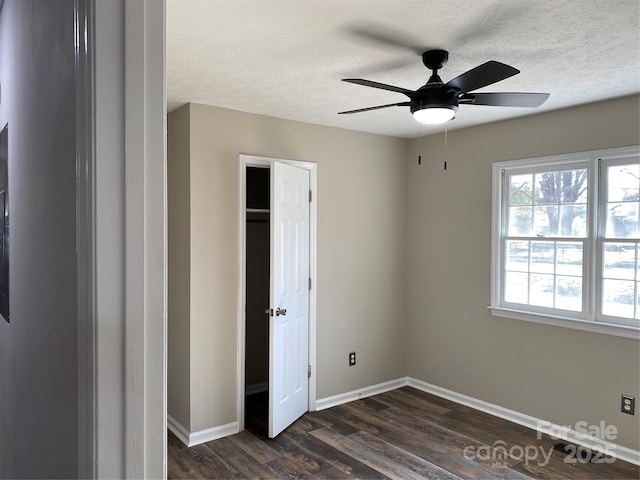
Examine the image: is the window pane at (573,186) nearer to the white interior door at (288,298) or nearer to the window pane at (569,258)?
the window pane at (569,258)

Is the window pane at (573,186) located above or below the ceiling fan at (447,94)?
below

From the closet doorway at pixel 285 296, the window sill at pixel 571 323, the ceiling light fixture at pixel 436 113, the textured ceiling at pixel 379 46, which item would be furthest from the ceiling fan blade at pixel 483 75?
the window sill at pixel 571 323

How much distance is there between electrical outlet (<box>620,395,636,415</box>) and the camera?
3287 mm

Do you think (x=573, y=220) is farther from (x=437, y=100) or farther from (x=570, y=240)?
(x=437, y=100)

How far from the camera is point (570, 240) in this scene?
3666 mm

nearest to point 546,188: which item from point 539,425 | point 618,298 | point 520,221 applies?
point 520,221

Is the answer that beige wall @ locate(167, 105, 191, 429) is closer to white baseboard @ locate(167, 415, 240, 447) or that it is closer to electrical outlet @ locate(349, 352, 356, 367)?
white baseboard @ locate(167, 415, 240, 447)

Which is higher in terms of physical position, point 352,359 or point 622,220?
point 622,220

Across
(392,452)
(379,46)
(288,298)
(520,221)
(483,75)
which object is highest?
(379,46)

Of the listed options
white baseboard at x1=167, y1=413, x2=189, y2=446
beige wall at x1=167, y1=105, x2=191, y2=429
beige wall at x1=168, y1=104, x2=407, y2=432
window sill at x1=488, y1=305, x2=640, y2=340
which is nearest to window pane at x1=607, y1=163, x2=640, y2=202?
window sill at x1=488, y1=305, x2=640, y2=340

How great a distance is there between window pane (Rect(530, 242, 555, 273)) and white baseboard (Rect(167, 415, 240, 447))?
278 cm

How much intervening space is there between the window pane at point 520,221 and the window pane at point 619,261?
625mm

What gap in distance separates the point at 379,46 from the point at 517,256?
242 cm

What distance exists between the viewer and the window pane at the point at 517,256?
397 cm
